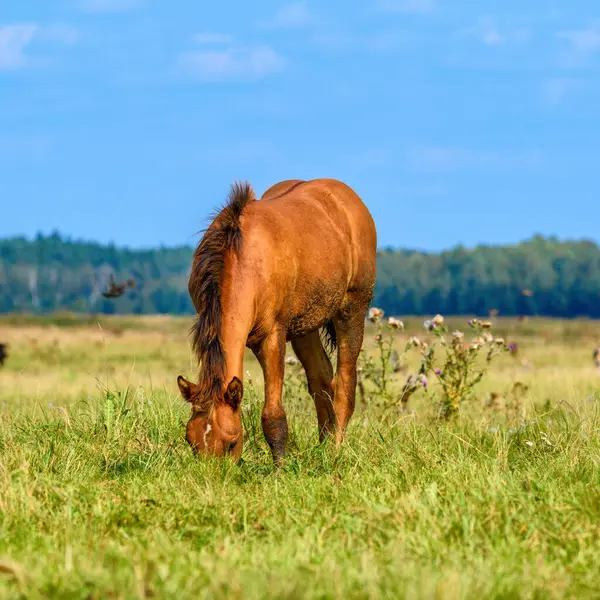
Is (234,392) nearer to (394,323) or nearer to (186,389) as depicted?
(186,389)

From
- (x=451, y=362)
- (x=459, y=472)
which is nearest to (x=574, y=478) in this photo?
(x=459, y=472)

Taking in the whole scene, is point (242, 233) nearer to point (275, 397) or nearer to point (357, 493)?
point (275, 397)

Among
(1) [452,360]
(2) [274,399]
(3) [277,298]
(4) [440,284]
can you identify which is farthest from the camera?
(4) [440,284]

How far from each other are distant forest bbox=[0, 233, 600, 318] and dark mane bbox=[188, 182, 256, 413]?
440 ft

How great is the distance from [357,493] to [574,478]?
1.73m

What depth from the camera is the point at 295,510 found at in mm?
6062

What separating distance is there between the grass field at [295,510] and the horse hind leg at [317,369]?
0.27m

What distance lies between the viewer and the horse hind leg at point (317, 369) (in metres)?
9.01

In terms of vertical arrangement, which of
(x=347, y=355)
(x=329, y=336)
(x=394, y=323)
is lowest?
(x=347, y=355)

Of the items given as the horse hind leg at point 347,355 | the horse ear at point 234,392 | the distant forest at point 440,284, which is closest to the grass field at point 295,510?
the horse hind leg at point 347,355

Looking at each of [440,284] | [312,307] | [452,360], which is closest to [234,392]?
[312,307]

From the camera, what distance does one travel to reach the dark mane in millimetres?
6570

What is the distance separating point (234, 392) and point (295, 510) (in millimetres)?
975

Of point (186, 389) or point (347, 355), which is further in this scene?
point (347, 355)
